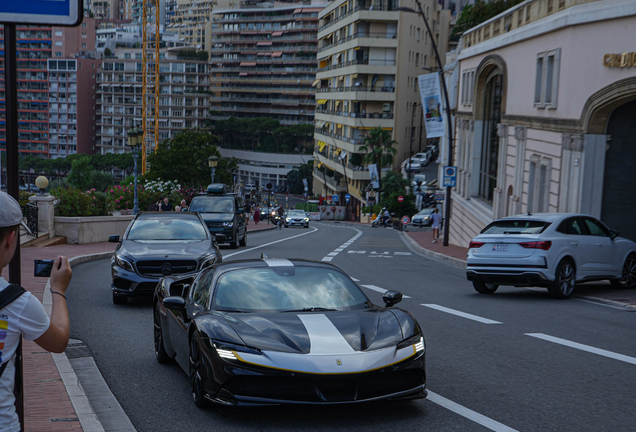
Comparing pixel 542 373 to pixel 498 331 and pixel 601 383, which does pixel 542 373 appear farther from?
pixel 498 331

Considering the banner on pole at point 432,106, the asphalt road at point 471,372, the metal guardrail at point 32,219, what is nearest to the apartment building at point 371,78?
the banner on pole at point 432,106

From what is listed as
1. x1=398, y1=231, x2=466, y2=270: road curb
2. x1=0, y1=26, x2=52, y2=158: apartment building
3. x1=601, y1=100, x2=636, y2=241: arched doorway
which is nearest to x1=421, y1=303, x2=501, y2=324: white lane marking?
x1=601, y1=100, x2=636, y2=241: arched doorway

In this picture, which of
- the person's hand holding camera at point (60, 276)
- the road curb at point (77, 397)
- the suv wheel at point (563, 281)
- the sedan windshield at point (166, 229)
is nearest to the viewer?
the person's hand holding camera at point (60, 276)

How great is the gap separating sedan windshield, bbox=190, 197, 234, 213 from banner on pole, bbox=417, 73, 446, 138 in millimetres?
8910

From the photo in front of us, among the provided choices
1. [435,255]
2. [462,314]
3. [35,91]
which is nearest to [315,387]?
[462,314]

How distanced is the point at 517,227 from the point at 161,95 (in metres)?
178

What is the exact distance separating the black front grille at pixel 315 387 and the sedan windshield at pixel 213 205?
2309 cm

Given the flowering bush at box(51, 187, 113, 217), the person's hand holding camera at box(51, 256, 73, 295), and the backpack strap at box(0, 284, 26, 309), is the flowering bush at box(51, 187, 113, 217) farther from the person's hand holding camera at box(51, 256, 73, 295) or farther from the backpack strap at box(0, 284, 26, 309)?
the backpack strap at box(0, 284, 26, 309)

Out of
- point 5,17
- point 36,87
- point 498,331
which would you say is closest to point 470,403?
point 498,331

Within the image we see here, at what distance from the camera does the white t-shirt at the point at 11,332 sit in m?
2.95

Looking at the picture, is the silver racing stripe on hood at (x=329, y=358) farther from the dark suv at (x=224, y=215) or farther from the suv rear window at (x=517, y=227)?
the dark suv at (x=224, y=215)

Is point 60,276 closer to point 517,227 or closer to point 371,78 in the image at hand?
point 517,227

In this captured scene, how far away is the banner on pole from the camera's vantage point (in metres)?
32.0

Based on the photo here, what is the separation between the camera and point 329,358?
5.67 metres
